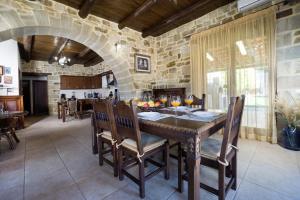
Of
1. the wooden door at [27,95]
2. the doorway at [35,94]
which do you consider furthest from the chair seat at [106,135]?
the wooden door at [27,95]

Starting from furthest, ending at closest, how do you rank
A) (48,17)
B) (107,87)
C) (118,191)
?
(107,87)
(48,17)
(118,191)

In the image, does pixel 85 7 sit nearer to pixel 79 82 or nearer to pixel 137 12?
pixel 137 12

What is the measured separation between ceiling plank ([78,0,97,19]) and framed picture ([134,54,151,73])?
1558mm

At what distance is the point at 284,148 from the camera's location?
2301 millimetres

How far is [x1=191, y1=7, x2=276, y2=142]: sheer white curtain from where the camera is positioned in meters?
2.53

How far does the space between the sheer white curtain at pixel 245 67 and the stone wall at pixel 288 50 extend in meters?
0.14

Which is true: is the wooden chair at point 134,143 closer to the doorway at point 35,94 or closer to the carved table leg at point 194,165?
the carved table leg at point 194,165

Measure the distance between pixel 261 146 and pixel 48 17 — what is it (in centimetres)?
441

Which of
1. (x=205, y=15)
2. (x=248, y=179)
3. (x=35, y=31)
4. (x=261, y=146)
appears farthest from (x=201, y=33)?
(x=35, y=31)

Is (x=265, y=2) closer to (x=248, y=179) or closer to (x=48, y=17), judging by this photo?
(x=248, y=179)

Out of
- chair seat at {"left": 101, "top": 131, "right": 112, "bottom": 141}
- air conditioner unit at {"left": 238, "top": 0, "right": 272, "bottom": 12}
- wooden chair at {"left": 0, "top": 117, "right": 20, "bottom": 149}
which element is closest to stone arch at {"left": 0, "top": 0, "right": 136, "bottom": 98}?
wooden chair at {"left": 0, "top": 117, "right": 20, "bottom": 149}

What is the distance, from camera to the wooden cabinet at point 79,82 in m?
7.16

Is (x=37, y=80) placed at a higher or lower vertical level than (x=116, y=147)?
higher

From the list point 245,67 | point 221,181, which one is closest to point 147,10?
point 245,67
